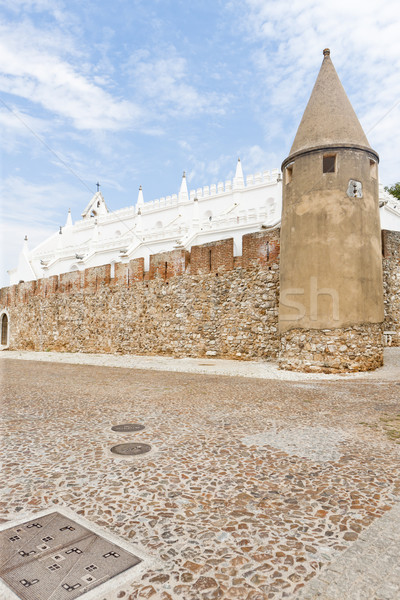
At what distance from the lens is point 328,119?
931cm

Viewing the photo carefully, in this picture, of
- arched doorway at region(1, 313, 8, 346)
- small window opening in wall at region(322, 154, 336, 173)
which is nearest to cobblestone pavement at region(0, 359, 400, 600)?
small window opening in wall at region(322, 154, 336, 173)

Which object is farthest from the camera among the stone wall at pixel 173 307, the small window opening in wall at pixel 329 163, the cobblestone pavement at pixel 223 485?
the stone wall at pixel 173 307

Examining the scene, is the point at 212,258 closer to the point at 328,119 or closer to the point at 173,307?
the point at 173,307

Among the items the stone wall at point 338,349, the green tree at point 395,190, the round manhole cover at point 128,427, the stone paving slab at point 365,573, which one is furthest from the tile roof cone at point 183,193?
the stone paving slab at point 365,573

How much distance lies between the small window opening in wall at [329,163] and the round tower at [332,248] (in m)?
0.02

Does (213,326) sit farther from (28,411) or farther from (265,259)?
(28,411)

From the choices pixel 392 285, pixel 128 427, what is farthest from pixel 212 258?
pixel 128 427

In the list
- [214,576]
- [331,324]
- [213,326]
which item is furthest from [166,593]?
[213,326]

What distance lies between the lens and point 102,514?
2.12 metres

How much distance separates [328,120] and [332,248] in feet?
10.3

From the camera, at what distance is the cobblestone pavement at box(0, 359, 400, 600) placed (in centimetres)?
167

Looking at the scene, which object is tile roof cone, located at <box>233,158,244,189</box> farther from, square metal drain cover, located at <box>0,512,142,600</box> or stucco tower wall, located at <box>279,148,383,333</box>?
square metal drain cover, located at <box>0,512,142,600</box>

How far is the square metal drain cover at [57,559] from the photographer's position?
154 centimetres

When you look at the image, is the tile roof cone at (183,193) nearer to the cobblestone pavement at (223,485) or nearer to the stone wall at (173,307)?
the stone wall at (173,307)
